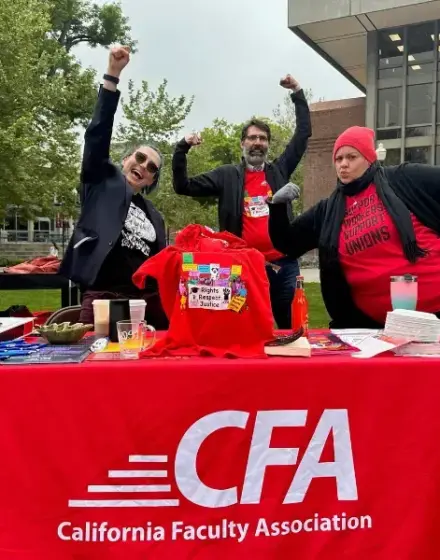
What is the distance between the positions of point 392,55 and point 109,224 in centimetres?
2067

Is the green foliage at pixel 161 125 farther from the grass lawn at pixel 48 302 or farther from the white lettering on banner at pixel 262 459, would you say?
the white lettering on banner at pixel 262 459

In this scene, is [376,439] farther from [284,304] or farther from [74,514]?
[284,304]

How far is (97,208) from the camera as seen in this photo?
2520 millimetres

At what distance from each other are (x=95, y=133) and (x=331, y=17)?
18.4 meters

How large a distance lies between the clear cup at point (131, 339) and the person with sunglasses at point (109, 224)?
0.68 meters

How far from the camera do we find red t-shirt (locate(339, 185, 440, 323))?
2.25m

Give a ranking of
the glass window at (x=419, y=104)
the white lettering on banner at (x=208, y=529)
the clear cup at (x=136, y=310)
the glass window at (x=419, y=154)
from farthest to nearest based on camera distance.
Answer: the glass window at (x=419, y=154), the glass window at (x=419, y=104), the clear cup at (x=136, y=310), the white lettering on banner at (x=208, y=529)

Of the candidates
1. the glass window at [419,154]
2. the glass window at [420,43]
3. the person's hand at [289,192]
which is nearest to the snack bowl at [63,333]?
the person's hand at [289,192]

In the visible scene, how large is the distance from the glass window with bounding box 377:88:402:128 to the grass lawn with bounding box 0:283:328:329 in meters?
11.5

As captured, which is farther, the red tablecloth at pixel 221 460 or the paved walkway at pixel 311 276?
the paved walkway at pixel 311 276

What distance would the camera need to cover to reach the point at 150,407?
1644mm

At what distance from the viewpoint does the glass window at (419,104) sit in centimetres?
1962

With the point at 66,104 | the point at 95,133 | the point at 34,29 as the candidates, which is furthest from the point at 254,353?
the point at 66,104

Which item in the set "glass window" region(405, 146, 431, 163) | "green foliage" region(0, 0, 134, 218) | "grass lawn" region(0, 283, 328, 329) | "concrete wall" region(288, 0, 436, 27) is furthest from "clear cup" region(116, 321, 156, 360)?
"glass window" region(405, 146, 431, 163)
